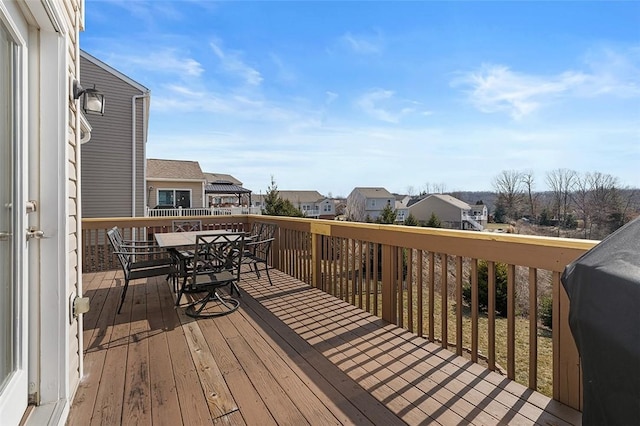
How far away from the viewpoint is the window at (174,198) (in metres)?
15.1

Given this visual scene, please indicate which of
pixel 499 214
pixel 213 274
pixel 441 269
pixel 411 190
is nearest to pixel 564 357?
pixel 441 269

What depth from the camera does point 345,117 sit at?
15.7 meters

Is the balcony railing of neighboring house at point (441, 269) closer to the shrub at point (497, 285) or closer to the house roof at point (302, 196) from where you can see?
the shrub at point (497, 285)

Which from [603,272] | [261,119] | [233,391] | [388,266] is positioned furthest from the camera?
[261,119]

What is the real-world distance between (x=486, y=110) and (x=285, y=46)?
407 inches

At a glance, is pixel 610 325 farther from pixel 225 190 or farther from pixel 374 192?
pixel 374 192

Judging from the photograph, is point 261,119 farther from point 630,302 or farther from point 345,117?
point 630,302

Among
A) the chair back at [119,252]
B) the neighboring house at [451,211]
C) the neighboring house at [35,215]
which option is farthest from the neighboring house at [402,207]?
the neighboring house at [35,215]

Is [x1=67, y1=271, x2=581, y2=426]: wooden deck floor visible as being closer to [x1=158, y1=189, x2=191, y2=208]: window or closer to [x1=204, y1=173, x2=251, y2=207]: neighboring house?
[x1=158, y1=189, x2=191, y2=208]: window

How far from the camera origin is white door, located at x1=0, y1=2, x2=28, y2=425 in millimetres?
1324

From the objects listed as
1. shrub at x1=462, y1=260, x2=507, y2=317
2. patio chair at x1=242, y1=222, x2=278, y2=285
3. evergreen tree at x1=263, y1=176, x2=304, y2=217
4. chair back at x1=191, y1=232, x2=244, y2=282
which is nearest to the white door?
chair back at x1=191, y1=232, x2=244, y2=282

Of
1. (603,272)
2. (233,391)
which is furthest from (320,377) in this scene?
(603,272)

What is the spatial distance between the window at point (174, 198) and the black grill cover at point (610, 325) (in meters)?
16.1

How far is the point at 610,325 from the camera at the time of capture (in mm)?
965
